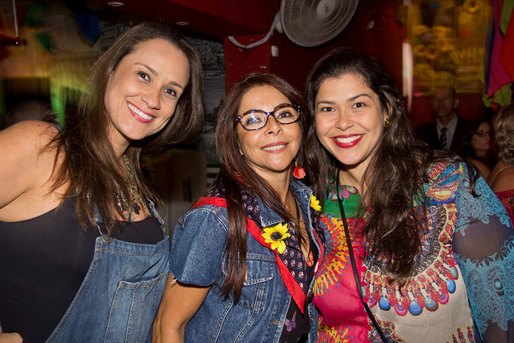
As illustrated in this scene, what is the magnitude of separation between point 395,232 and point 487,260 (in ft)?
1.22

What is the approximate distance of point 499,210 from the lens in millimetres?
1781

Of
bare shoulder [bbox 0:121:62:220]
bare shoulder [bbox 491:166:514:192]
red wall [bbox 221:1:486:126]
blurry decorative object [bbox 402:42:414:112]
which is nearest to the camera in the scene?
bare shoulder [bbox 0:121:62:220]

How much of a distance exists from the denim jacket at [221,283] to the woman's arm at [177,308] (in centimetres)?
7

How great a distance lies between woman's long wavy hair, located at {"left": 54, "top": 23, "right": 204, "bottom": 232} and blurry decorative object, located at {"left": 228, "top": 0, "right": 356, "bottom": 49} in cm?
222

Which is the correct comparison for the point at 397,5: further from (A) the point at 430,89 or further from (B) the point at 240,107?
(B) the point at 240,107

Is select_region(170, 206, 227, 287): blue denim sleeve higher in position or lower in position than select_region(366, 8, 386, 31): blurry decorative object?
lower

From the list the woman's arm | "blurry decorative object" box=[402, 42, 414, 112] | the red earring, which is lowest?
the woman's arm

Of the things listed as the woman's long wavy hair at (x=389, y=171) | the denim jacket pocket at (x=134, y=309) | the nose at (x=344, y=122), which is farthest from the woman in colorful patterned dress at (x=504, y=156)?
the denim jacket pocket at (x=134, y=309)

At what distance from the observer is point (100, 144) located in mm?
1775

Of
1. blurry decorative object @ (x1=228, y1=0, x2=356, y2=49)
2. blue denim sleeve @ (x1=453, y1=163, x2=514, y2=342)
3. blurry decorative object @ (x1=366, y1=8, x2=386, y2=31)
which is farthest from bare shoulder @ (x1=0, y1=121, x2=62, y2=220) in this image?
blurry decorative object @ (x1=366, y1=8, x2=386, y2=31)

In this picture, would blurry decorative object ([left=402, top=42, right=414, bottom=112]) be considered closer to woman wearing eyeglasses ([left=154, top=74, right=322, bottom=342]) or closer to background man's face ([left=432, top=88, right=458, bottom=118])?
background man's face ([left=432, top=88, right=458, bottom=118])

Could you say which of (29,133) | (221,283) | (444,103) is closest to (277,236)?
(221,283)

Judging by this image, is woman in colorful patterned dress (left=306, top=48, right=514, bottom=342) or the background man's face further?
the background man's face

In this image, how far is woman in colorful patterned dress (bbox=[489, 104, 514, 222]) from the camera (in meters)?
3.40
